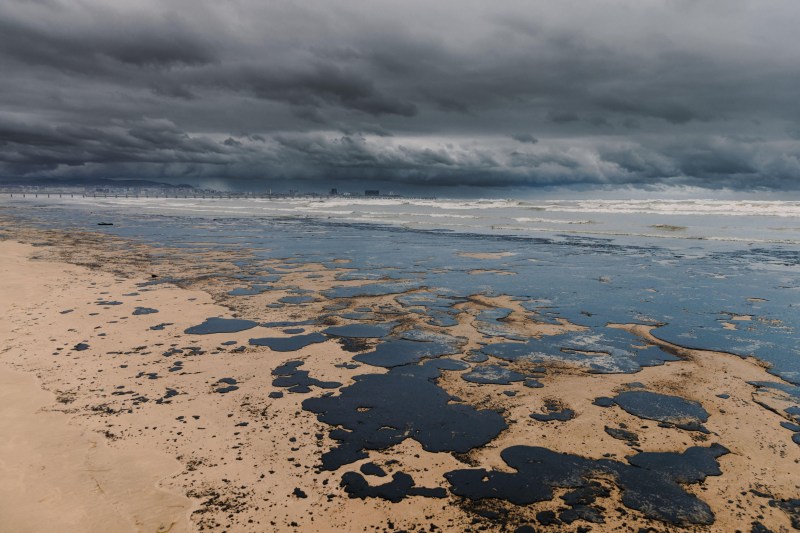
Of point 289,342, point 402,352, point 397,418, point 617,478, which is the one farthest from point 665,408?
point 289,342

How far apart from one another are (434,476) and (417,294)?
627cm

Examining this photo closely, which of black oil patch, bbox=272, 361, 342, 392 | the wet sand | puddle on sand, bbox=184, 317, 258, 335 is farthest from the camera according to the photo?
puddle on sand, bbox=184, 317, 258, 335

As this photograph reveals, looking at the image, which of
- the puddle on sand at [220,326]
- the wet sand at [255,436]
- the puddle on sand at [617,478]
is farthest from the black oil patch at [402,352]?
the puddle on sand at [617,478]

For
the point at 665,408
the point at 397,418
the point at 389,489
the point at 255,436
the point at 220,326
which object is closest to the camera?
the point at 389,489

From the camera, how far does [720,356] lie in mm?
6105

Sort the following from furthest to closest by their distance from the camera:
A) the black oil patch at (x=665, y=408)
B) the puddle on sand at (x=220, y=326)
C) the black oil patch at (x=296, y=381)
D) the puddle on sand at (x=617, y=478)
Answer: the puddle on sand at (x=220, y=326), the black oil patch at (x=296, y=381), the black oil patch at (x=665, y=408), the puddle on sand at (x=617, y=478)

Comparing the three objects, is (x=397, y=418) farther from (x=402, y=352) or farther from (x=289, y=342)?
(x=289, y=342)

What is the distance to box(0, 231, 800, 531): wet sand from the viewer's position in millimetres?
2949

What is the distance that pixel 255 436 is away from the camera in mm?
3844

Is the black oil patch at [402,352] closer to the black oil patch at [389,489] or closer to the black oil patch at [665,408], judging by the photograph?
the black oil patch at [665,408]

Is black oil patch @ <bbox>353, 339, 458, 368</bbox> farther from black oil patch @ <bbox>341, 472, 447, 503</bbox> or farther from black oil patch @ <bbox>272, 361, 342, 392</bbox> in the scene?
black oil patch @ <bbox>341, 472, 447, 503</bbox>

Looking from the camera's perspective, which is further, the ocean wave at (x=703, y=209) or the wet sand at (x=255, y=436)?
the ocean wave at (x=703, y=209)

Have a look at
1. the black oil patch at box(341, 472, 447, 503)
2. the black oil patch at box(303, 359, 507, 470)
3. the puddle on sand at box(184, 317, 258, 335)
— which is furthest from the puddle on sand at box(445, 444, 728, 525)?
the puddle on sand at box(184, 317, 258, 335)

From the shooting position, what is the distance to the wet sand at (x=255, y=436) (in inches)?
116
